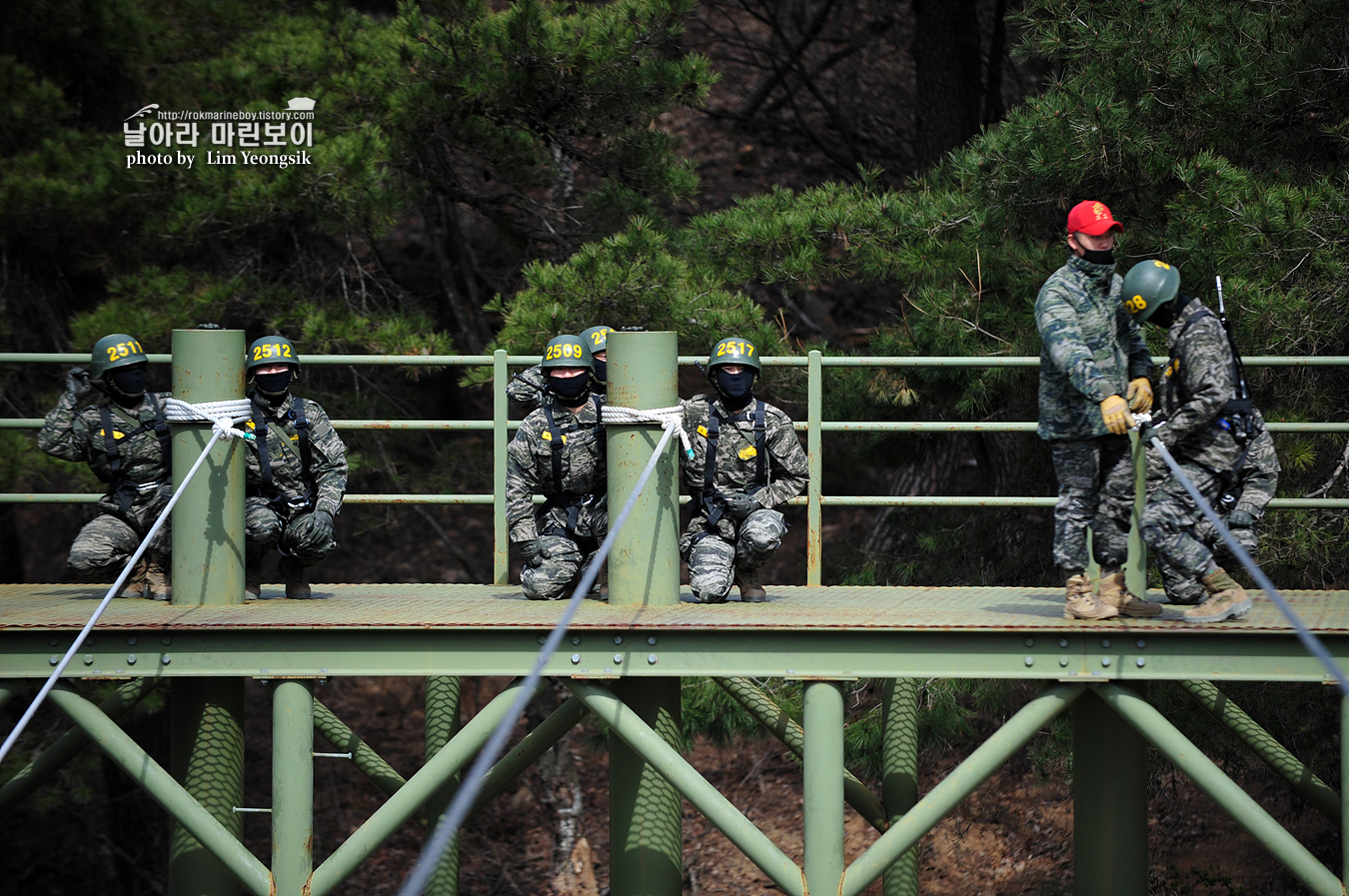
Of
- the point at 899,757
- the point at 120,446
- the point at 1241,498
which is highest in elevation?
the point at 120,446

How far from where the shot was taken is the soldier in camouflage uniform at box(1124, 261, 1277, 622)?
5.41 m

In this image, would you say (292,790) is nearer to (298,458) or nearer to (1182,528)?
(298,458)

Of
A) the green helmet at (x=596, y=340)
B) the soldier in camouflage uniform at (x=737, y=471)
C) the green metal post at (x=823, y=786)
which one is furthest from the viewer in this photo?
the green helmet at (x=596, y=340)

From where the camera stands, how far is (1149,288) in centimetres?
542

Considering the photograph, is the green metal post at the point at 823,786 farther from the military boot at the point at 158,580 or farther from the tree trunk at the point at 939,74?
the tree trunk at the point at 939,74

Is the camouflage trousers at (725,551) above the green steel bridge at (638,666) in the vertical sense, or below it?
above

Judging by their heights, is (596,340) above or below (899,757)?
above

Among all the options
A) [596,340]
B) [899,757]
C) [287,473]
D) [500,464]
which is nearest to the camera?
[287,473]

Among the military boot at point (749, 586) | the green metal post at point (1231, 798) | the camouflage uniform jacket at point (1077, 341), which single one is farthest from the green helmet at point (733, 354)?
the green metal post at point (1231, 798)

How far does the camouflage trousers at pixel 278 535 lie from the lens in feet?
20.1

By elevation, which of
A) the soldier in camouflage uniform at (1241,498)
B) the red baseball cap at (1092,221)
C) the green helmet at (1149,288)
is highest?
the red baseball cap at (1092,221)

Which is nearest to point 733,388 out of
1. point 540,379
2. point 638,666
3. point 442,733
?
point 540,379

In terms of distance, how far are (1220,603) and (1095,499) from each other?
605 millimetres

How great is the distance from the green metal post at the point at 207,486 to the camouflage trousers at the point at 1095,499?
3.33 metres
